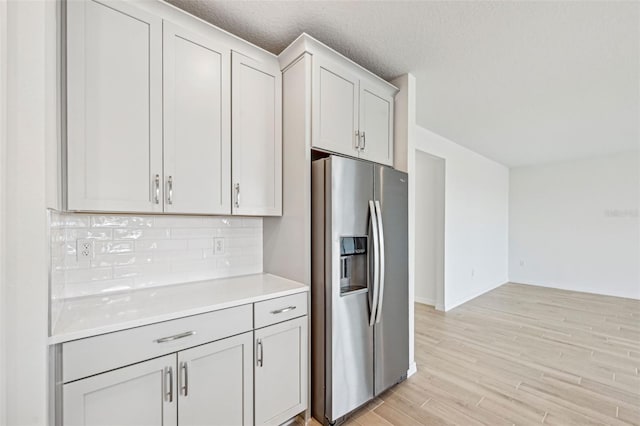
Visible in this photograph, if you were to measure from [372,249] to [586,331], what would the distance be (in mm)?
3476

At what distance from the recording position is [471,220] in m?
5.00

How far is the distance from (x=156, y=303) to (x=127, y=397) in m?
0.41

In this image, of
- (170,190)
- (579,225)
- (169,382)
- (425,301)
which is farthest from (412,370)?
(579,225)

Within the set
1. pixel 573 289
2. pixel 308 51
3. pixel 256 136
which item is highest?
pixel 308 51

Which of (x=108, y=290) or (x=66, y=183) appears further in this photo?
(x=108, y=290)

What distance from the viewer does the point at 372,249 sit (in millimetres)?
2033

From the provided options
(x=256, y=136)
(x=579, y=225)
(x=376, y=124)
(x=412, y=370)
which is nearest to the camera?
(x=256, y=136)

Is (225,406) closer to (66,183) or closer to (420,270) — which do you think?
(66,183)

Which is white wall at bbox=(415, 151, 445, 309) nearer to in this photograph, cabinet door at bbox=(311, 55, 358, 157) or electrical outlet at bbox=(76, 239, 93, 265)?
cabinet door at bbox=(311, 55, 358, 157)

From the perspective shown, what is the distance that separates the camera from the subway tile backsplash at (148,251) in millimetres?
1612

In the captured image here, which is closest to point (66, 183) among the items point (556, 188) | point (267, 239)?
point (267, 239)

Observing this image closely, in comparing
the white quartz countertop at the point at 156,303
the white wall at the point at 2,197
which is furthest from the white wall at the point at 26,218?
the white quartz countertop at the point at 156,303

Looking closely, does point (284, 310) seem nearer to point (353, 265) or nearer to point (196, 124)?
point (353, 265)

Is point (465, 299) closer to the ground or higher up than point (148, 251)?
closer to the ground
